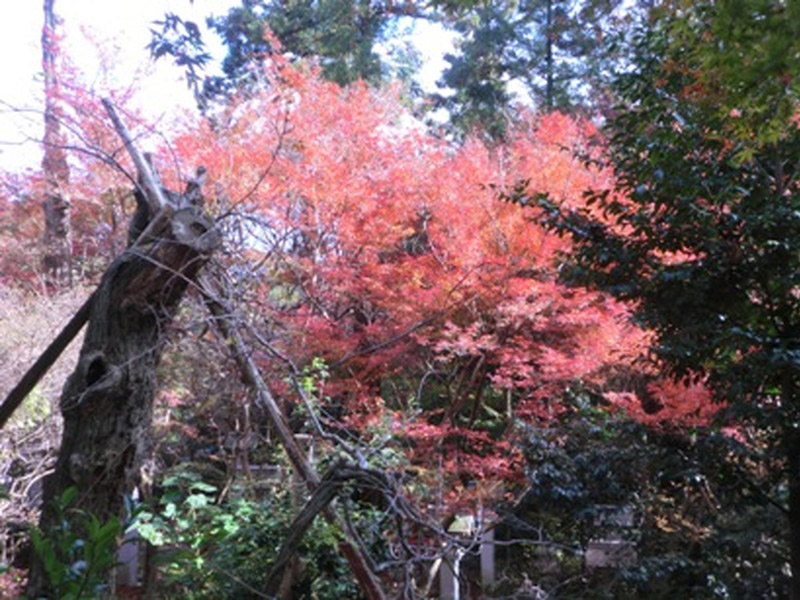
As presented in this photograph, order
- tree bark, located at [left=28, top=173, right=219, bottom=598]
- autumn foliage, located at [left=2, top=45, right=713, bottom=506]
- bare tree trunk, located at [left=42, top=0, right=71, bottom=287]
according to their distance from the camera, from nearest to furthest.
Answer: tree bark, located at [left=28, top=173, right=219, bottom=598]
autumn foliage, located at [left=2, top=45, right=713, bottom=506]
bare tree trunk, located at [left=42, top=0, right=71, bottom=287]

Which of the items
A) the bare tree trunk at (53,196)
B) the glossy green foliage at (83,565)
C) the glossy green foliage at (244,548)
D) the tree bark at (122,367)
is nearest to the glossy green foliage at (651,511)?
the glossy green foliage at (244,548)

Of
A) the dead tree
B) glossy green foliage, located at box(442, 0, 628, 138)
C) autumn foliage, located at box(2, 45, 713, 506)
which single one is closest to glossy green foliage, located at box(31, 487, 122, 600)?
the dead tree

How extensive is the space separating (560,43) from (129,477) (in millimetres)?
11430

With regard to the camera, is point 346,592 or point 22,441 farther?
point 22,441

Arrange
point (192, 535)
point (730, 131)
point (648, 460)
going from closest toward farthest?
point (730, 131), point (192, 535), point (648, 460)

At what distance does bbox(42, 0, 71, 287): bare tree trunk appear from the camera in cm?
837

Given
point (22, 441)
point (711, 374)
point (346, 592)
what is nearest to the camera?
point (346, 592)

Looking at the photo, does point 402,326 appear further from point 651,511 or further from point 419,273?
point 651,511

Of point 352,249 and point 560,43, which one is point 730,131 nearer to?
point 352,249

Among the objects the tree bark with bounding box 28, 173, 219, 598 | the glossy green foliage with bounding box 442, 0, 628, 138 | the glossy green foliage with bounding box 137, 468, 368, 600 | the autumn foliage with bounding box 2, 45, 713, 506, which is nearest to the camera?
the tree bark with bounding box 28, 173, 219, 598

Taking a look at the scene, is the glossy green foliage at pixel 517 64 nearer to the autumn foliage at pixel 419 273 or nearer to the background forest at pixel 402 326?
the background forest at pixel 402 326

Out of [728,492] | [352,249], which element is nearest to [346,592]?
[728,492]

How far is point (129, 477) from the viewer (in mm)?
2053

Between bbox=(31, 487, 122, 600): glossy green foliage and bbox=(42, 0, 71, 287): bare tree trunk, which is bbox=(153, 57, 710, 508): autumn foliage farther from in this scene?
bbox=(31, 487, 122, 600): glossy green foliage
